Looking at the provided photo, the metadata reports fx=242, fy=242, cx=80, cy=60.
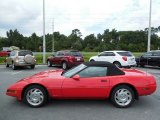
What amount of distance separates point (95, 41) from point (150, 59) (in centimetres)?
7412

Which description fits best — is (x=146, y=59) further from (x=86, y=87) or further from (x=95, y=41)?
(x=95, y=41)

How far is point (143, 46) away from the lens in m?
80.6

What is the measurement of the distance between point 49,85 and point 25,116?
3.51ft

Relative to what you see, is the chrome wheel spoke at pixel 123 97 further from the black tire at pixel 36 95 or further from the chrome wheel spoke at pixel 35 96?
the chrome wheel spoke at pixel 35 96

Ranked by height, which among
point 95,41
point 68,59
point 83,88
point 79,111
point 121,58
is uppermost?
point 95,41

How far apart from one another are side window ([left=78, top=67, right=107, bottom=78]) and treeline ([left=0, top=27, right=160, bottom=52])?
73417 millimetres

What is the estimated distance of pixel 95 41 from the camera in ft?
303

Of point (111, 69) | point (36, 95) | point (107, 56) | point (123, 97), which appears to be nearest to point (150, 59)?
point (107, 56)

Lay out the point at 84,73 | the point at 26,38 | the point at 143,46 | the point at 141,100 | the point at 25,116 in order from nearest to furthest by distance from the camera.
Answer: the point at 25,116 < the point at 84,73 < the point at 141,100 < the point at 143,46 < the point at 26,38

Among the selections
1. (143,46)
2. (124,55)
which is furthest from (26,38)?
(124,55)

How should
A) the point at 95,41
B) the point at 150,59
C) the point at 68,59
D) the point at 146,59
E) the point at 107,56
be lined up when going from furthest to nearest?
1. the point at 95,41
2. the point at 146,59
3. the point at 150,59
4. the point at 107,56
5. the point at 68,59

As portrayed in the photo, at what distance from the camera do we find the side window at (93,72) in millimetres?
6461

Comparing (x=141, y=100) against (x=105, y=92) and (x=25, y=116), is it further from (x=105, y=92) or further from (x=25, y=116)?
(x=25, y=116)

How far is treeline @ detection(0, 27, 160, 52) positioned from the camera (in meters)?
82.8
